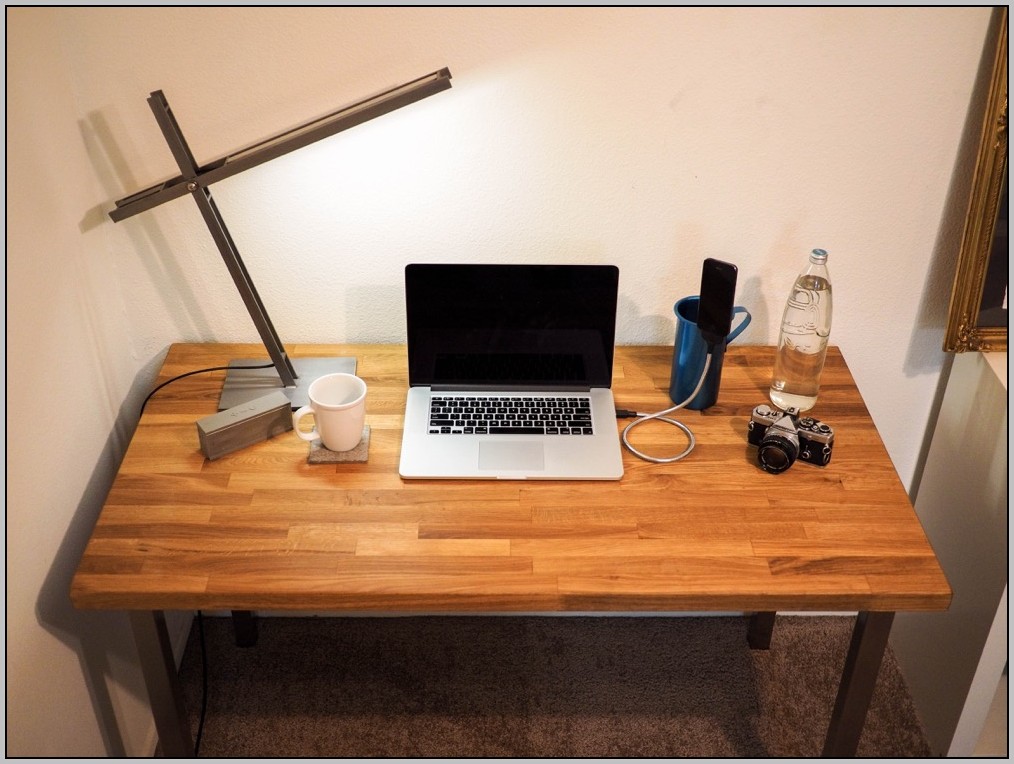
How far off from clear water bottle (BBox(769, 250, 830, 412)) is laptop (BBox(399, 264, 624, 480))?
1.05 feet

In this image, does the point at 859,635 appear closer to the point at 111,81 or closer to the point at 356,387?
the point at 356,387

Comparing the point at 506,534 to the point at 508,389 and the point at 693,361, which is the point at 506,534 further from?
the point at 693,361

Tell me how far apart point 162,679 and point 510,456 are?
26.7 inches

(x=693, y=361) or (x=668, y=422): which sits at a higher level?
(x=693, y=361)

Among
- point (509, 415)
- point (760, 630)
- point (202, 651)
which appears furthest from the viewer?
point (760, 630)

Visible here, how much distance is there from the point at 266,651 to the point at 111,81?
129 cm

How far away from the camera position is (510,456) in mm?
1562

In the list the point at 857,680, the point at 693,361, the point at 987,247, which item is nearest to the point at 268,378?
the point at 693,361

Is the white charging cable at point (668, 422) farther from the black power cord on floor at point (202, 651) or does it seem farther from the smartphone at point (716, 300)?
the black power cord on floor at point (202, 651)

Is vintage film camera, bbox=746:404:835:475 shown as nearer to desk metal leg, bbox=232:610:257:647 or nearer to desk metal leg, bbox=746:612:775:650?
desk metal leg, bbox=746:612:775:650

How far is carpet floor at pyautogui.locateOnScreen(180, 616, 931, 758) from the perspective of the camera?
195 cm

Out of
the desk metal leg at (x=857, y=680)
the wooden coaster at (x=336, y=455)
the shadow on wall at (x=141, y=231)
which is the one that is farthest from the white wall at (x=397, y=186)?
the desk metal leg at (x=857, y=680)

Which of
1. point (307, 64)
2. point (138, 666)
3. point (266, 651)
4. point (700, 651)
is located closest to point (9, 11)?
point (307, 64)

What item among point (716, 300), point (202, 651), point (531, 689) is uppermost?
point (716, 300)
